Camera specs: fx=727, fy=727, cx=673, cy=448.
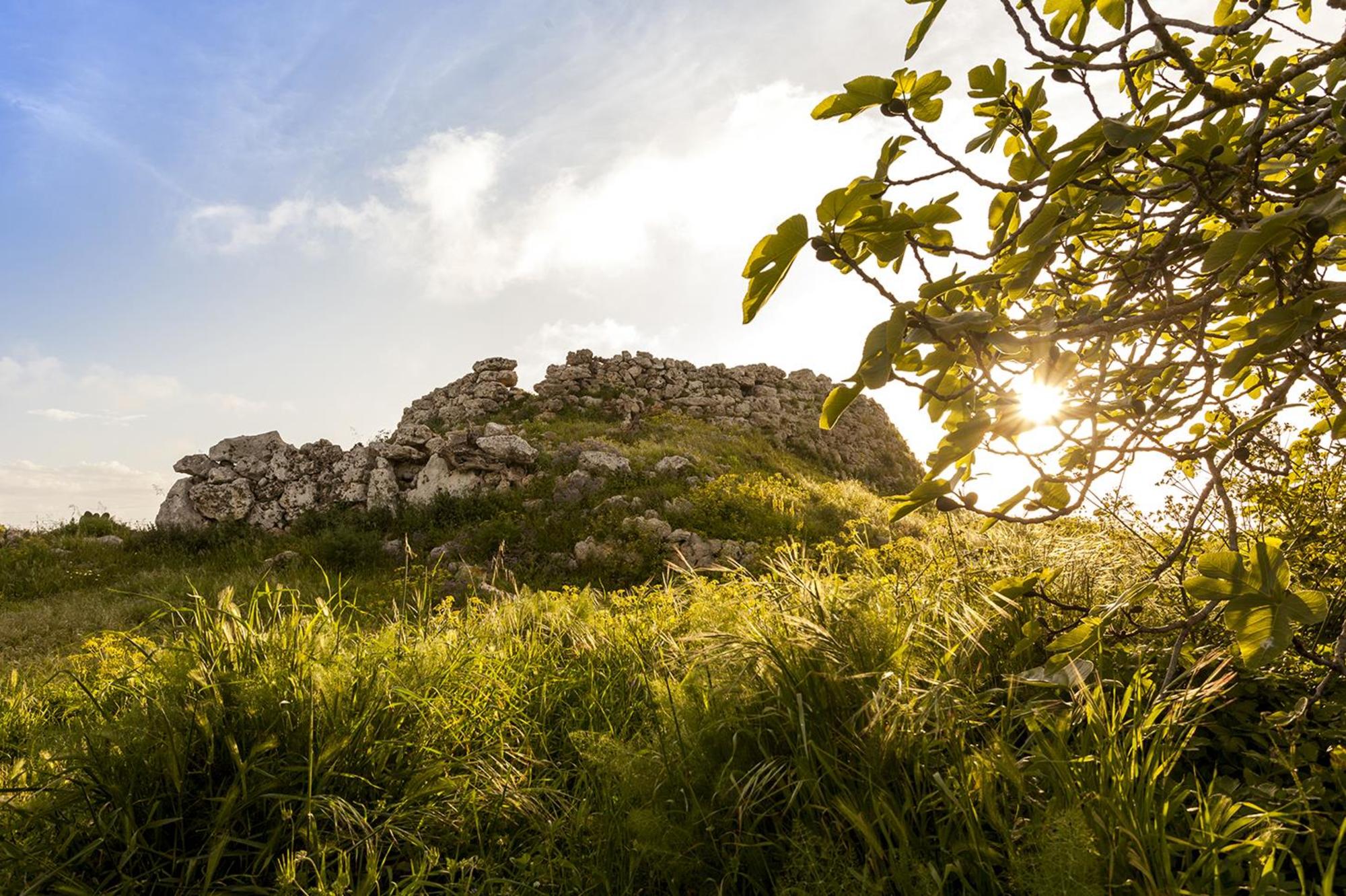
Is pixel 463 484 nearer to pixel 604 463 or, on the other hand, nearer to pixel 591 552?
pixel 604 463

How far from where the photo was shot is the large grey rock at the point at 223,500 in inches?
564

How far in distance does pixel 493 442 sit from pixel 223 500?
5.48 m

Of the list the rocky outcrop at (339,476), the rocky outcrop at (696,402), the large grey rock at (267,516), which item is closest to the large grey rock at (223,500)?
the rocky outcrop at (339,476)

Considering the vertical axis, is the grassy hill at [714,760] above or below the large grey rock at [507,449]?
below

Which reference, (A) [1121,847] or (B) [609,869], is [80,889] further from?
(A) [1121,847]

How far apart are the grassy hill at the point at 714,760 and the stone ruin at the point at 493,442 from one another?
10811 mm

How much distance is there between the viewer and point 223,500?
1449cm

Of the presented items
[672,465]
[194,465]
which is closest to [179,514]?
[194,465]

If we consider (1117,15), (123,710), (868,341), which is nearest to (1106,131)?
(868,341)

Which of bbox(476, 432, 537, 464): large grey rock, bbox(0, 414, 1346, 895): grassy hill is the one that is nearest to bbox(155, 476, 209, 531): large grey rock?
bbox(476, 432, 537, 464): large grey rock

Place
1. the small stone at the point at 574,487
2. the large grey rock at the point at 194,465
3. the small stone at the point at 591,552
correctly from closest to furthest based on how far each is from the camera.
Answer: the small stone at the point at 591,552
the small stone at the point at 574,487
the large grey rock at the point at 194,465

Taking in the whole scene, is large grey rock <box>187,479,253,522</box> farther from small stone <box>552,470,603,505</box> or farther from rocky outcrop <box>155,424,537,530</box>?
small stone <box>552,470,603,505</box>

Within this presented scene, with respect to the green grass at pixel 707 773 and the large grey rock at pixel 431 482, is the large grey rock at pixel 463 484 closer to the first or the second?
the large grey rock at pixel 431 482

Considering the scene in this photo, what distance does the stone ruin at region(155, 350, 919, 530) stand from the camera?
47.2ft
